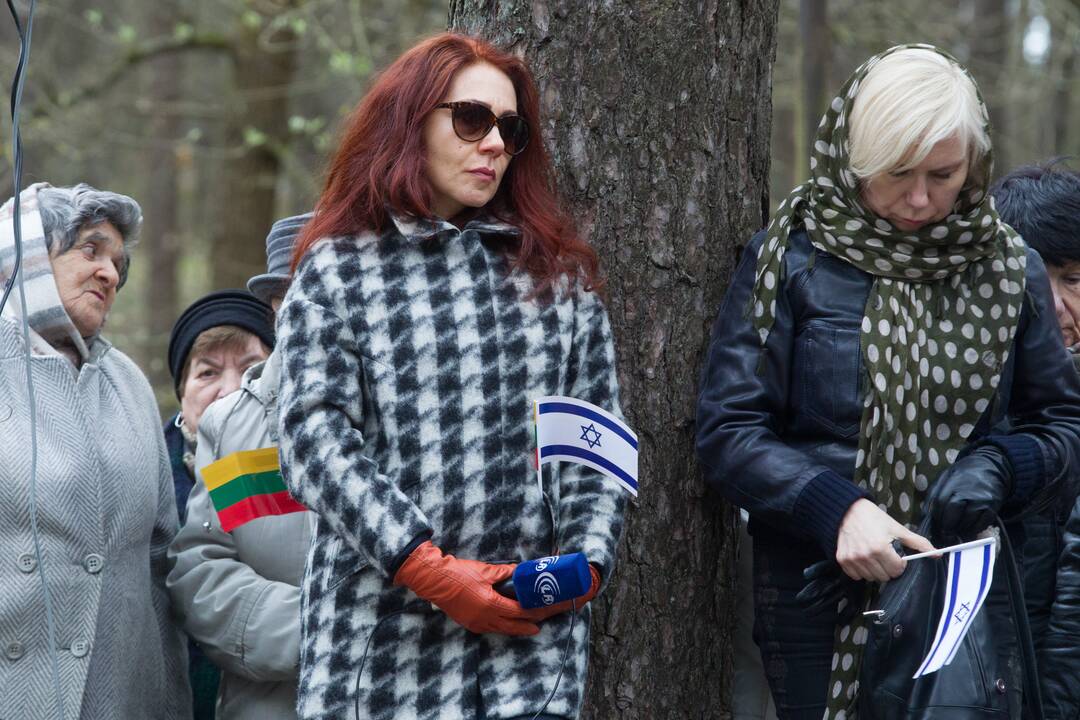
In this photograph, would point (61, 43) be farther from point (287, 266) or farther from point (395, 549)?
point (395, 549)

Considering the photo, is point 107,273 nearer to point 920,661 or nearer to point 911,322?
point 911,322

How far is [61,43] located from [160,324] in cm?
331

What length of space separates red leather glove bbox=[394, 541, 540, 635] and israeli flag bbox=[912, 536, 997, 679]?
2.48 feet

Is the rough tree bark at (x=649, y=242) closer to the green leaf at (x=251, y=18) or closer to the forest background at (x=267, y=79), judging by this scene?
the forest background at (x=267, y=79)

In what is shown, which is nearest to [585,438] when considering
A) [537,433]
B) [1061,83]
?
[537,433]

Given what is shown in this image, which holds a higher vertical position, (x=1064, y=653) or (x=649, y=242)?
(x=649, y=242)

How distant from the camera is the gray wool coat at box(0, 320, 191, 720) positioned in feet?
9.73

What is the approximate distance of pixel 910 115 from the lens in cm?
269

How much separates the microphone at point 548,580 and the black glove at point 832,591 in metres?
0.55

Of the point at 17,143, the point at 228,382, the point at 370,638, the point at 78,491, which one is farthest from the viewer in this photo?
the point at 228,382

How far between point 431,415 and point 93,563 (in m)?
1.03

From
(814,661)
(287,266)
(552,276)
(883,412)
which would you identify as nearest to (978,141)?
(883,412)

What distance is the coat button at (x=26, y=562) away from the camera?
296 centimetres

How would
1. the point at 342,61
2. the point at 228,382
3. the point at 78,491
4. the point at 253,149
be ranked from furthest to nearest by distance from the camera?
the point at 253,149
the point at 342,61
the point at 228,382
the point at 78,491
